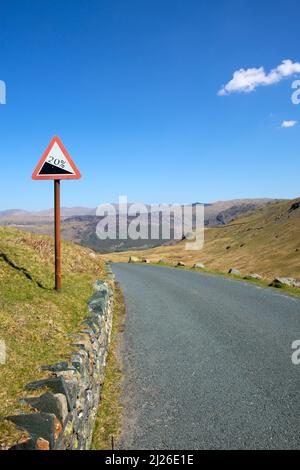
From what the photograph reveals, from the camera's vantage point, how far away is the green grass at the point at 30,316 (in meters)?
5.34

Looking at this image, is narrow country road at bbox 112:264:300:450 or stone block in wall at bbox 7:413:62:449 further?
narrow country road at bbox 112:264:300:450

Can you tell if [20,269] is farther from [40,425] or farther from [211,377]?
[40,425]

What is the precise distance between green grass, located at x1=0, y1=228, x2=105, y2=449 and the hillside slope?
43914 millimetres

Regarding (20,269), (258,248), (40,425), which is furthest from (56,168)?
A: (258,248)

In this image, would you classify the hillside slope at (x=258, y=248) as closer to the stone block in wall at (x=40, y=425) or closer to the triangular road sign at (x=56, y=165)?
the triangular road sign at (x=56, y=165)

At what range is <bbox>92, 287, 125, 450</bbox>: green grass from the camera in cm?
612

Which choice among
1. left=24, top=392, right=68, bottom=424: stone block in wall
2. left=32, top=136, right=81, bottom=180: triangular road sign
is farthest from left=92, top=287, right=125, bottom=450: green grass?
left=32, top=136, right=81, bottom=180: triangular road sign

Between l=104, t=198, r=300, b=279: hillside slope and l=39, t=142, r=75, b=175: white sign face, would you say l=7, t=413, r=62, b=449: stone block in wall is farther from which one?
l=104, t=198, r=300, b=279: hillside slope

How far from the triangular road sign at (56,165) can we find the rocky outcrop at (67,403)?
4535 mm

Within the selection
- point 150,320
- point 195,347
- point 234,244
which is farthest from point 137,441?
point 234,244

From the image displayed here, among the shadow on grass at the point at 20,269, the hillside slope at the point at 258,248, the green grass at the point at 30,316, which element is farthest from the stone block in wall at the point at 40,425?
the hillside slope at the point at 258,248

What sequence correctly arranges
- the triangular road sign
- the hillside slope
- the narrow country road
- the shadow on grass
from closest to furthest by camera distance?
the narrow country road → the triangular road sign → the shadow on grass → the hillside slope

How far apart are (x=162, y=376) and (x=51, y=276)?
204 inches

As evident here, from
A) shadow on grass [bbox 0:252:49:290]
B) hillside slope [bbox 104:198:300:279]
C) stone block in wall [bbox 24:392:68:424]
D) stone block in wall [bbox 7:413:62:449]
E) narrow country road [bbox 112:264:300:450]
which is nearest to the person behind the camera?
stone block in wall [bbox 7:413:62:449]
